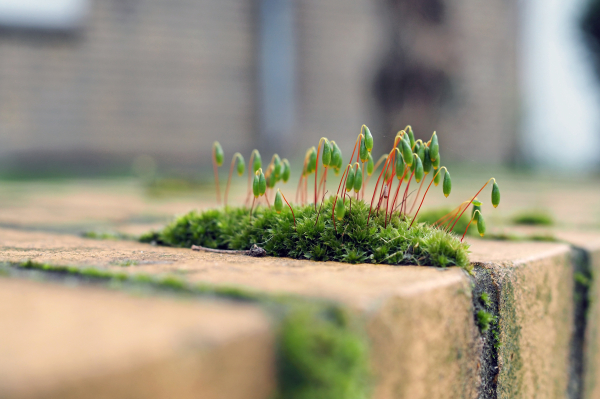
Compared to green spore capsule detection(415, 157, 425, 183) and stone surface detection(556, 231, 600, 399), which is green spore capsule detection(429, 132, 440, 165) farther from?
stone surface detection(556, 231, 600, 399)

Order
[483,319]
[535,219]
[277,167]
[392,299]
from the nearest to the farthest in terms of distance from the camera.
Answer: [392,299] < [483,319] < [277,167] < [535,219]

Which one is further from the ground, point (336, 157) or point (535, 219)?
point (336, 157)

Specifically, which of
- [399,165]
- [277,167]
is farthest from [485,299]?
[277,167]

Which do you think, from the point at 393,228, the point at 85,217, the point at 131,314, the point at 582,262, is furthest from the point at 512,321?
the point at 85,217

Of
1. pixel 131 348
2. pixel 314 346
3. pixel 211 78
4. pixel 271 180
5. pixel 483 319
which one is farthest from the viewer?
pixel 211 78

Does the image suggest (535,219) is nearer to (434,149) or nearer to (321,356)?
(434,149)

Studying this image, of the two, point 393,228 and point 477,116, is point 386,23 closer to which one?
point 477,116

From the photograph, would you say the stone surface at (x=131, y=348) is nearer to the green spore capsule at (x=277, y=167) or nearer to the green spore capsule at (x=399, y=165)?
the green spore capsule at (x=399, y=165)
